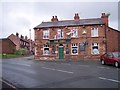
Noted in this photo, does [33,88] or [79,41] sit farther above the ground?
[79,41]

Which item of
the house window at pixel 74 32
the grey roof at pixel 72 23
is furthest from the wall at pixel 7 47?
the house window at pixel 74 32

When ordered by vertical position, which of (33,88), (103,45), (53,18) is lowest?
(33,88)

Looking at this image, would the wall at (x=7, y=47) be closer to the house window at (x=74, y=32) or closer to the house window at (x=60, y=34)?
the house window at (x=60, y=34)

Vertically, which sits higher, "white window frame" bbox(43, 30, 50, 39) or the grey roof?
the grey roof

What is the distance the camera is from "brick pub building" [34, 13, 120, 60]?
36875 millimetres

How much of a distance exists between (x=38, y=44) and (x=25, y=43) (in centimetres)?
5289

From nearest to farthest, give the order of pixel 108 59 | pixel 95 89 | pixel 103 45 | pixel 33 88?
pixel 95 89
pixel 33 88
pixel 108 59
pixel 103 45

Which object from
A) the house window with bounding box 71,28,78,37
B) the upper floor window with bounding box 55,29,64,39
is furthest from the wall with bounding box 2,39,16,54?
the house window with bounding box 71,28,78,37

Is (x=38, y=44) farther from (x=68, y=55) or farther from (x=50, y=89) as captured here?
(x=50, y=89)

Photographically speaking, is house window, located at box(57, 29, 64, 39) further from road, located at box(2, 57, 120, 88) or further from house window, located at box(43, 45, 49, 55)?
road, located at box(2, 57, 120, 88)

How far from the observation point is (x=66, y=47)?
38656 mm

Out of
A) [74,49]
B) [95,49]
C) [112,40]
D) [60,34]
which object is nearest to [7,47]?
[60,34]

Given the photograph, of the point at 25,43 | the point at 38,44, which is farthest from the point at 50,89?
the point at 25,43

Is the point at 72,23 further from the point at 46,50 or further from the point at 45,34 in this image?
the point at 46,50
